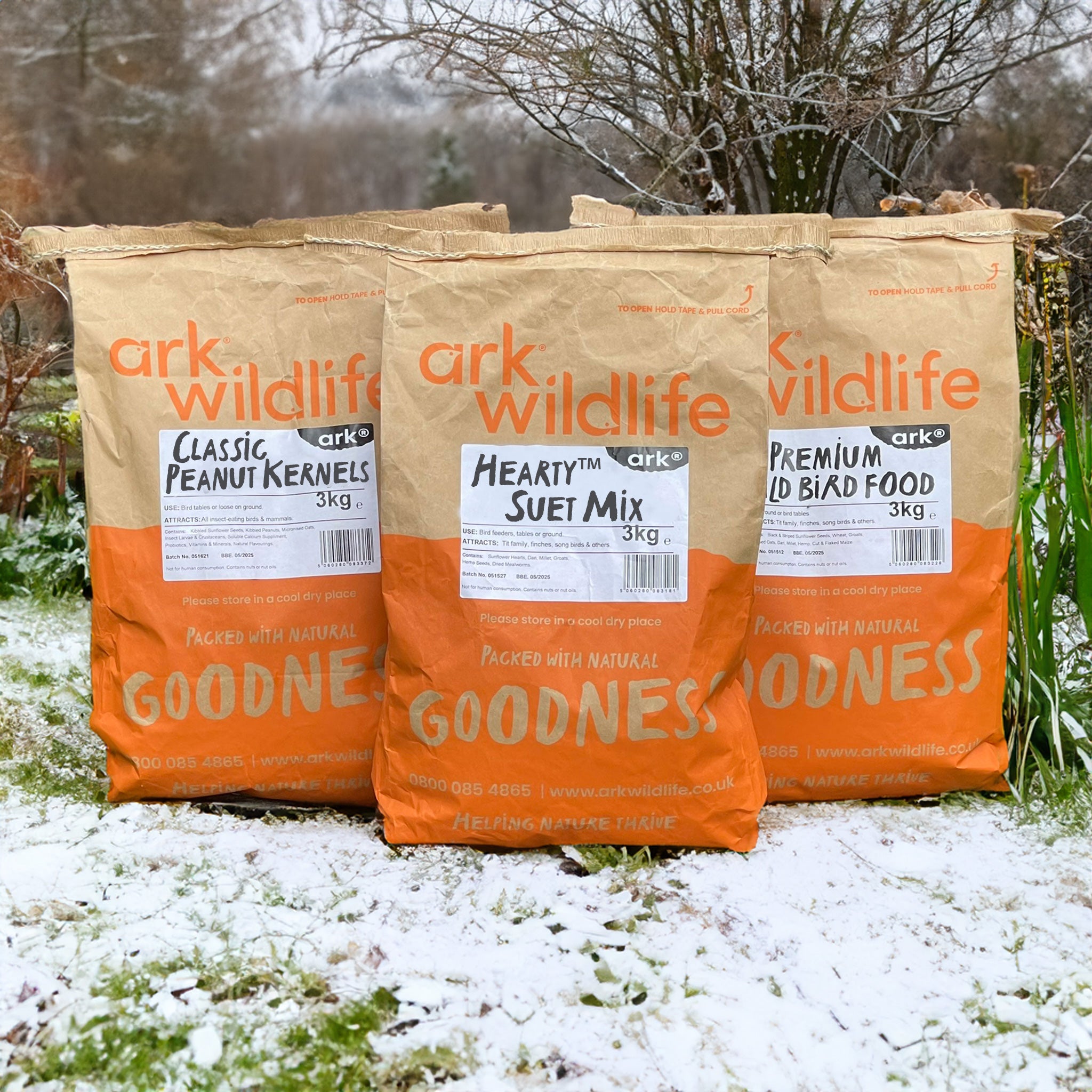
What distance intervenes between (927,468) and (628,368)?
0.43 meters

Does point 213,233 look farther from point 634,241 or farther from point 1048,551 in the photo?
point 1048,551

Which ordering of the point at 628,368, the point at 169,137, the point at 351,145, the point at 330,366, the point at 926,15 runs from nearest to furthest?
the point at 628,368 → the point at 330,366 → the point at 926,15 → the point at 169,137 → the point at 351,145

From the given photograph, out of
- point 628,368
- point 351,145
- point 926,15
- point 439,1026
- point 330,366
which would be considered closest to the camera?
point 439,1026

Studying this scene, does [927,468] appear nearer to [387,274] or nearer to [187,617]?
[387,274]

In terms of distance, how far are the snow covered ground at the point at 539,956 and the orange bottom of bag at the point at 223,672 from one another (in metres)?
0.07

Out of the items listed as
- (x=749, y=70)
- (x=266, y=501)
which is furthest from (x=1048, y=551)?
(x=749, y=70)

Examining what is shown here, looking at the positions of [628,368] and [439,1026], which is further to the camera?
[628,368]

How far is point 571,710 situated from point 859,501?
47cm

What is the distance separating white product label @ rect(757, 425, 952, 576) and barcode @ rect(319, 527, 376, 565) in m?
0.51

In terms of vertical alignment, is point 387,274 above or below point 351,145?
below

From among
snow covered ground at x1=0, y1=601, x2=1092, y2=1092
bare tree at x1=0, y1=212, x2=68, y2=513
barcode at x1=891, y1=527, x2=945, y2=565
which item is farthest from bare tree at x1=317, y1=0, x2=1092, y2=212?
snow covered ground at x1=0, y1=601, x2=1092, y2=1092

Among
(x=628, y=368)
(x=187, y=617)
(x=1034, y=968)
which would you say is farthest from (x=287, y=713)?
(x=1034, y=968)

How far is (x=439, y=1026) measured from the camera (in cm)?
91

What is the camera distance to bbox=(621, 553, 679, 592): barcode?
1.17 m
